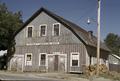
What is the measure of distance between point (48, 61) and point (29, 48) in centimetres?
376

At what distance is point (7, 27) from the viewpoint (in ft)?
142

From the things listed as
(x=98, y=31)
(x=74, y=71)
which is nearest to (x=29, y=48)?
(x=74, y=71)

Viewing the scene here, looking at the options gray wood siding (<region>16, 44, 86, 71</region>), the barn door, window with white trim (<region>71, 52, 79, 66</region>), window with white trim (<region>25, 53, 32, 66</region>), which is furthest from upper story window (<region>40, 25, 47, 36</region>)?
window with white trim (<region>71, 52, 79, 66</region>)

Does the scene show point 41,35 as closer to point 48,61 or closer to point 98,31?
point 48,61

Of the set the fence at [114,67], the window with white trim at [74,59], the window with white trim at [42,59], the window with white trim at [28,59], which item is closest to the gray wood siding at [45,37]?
the window with white trim at [74,59]

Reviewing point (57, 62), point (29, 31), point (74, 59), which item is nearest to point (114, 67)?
point (74, 59)

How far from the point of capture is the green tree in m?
42.7

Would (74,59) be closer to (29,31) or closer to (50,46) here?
(50,46)

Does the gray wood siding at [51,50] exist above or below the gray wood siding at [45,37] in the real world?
below

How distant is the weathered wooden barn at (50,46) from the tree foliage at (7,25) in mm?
1103

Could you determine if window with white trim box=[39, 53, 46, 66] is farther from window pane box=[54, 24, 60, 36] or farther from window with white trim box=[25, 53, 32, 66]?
window pane box=[54, 24, 60, 36]

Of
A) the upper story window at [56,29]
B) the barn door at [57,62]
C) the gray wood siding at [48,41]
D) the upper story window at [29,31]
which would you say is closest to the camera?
the gray wood siding at [48,41]

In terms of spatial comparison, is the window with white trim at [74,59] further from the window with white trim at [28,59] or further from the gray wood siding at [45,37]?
the window with white trim at [28,59]

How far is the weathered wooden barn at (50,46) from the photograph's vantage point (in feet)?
129
